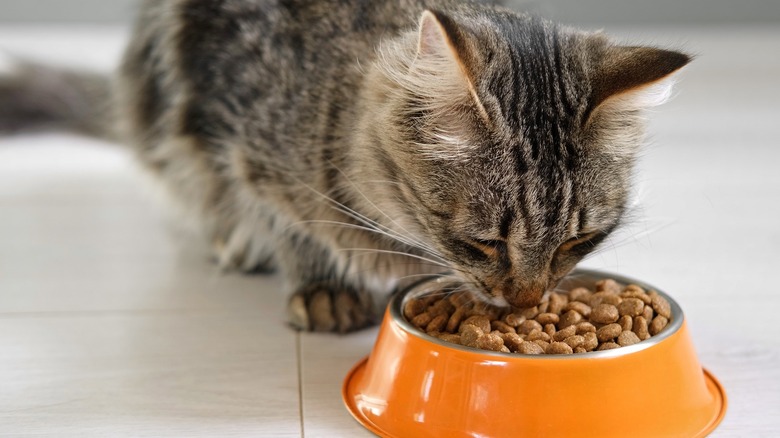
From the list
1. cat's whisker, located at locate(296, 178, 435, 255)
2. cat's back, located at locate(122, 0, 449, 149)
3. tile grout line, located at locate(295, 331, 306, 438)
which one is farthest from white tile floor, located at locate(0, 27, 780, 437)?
cat's back, located at locate(122, 0, 449, 149)

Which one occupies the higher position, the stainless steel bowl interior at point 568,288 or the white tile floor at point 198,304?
the stainless steel bowl interior at point 568,288

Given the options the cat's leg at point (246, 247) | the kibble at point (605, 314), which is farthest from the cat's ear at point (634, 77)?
the cat's leg at point (246, 247)

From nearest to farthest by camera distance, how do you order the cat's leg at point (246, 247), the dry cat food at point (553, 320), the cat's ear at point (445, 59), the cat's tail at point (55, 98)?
the cat's ear at point (445, 59) → the dry cat food at point (553, 320) → the cat's leg at point (246, 247) → the cat's tail at point (55, 98)

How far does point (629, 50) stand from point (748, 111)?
2212 millimetres

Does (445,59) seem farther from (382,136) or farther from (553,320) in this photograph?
(553,320)

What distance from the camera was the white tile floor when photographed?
4.34 feet

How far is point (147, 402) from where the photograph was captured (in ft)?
4.41

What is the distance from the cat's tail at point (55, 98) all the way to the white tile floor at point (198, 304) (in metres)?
0.08

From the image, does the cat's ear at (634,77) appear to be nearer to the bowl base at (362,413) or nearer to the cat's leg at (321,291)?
the bowl base at (362,413)

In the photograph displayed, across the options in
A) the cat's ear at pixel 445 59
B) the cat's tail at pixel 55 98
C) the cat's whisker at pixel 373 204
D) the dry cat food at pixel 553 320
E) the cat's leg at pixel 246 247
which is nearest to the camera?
the cat's ear at pixel 445 59

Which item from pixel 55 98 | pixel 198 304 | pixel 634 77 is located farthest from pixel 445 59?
pixel 55 98

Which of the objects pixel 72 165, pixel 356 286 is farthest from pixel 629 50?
pixel 72 165

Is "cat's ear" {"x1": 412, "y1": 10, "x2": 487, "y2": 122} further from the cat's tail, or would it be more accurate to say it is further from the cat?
the cat's tail

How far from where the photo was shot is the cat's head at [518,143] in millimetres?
1199
